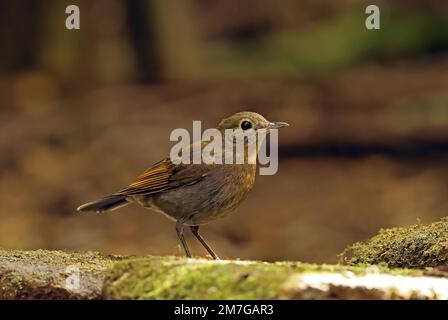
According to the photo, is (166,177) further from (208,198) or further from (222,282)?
(222,282)

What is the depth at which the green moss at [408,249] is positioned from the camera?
16.2ft

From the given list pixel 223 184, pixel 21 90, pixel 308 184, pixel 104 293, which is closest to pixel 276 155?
pixel 308 184

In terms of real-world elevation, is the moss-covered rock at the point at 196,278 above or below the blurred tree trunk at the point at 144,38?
below

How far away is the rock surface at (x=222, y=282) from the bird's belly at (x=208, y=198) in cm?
119

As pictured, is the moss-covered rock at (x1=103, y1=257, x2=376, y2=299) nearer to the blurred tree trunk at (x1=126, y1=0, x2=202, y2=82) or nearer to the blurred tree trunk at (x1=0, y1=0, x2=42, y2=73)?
the blurred tree trunk at (x1=0, y1=0, x2=42, y2=73)

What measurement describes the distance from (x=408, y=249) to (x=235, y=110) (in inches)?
343

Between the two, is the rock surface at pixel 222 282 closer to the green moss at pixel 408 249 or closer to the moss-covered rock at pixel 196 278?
the moss-covered rock at pixel 196 278

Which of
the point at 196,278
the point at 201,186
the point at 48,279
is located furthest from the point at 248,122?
the point at 196,278

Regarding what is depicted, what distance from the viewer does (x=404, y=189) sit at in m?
11.6

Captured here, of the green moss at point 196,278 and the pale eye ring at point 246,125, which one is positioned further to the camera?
the pale eye ring at point 246,125

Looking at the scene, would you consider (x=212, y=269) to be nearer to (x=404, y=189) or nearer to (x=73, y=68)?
(x=404, y=189)

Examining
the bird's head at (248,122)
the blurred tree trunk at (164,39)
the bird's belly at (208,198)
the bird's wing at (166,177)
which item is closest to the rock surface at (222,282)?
the bird's belly at (208,198)

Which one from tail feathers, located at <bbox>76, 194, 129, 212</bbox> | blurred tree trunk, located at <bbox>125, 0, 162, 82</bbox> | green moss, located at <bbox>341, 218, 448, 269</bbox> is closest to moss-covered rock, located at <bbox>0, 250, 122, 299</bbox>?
tail feathers, located at <bbox>76, 194, 129, 212</bbox>
